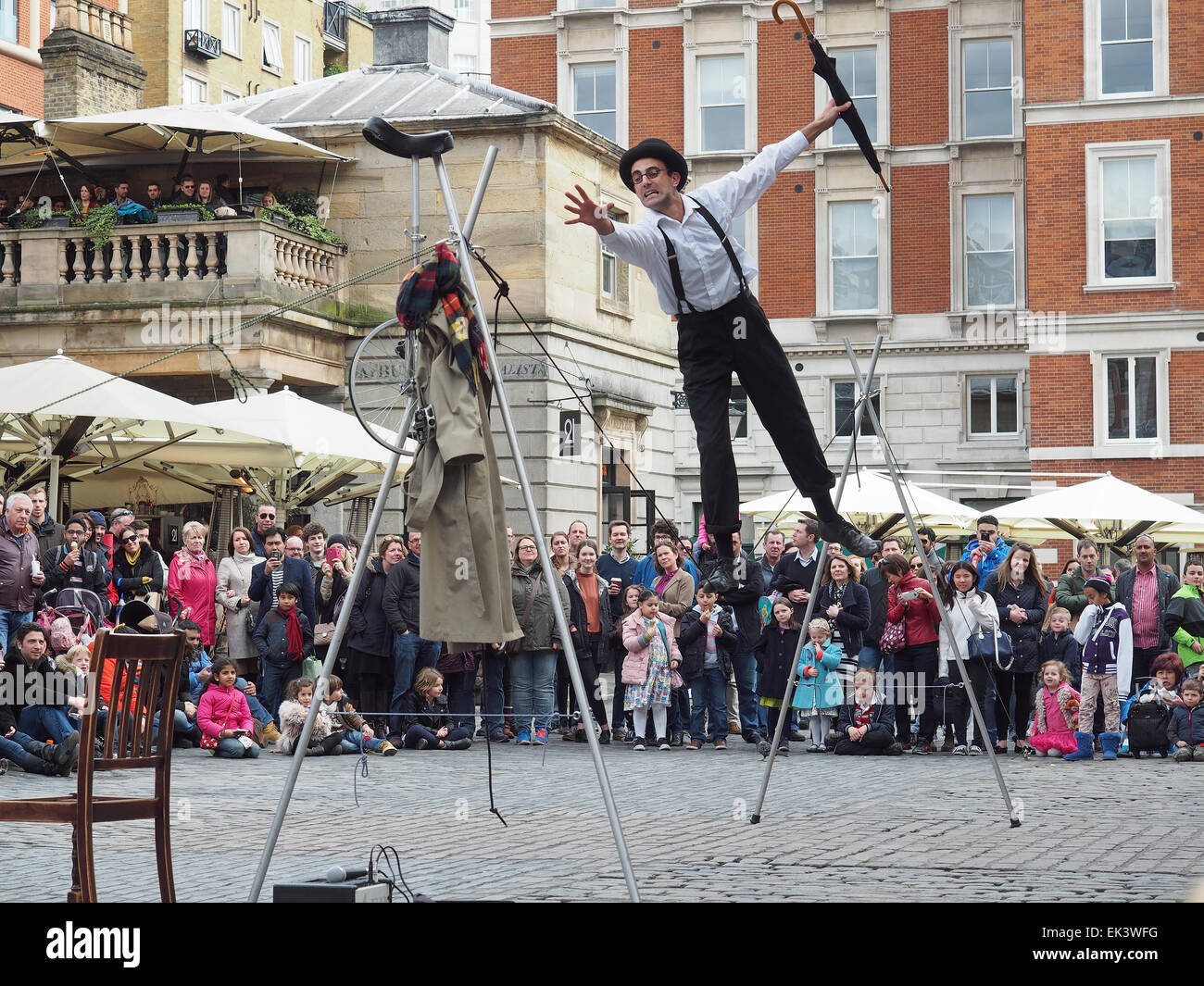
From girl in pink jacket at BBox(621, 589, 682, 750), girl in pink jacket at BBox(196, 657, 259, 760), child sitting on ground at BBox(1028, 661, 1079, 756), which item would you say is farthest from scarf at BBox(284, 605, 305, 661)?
child sitting on ground at BBox(1028, 661, 1079, 756)

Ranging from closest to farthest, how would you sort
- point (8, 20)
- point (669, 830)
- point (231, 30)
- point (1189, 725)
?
→ point (669, 830) < point (1189, 725) < point (8, 20) < point (231, 30)

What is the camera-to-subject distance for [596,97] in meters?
36.5

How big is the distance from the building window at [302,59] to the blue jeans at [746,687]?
3737 centimetres

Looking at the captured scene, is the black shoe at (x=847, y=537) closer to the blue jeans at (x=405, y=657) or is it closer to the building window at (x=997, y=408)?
the blue jeans at (x=405, y=657)

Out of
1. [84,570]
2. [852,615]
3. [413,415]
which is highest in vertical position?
[413,415]

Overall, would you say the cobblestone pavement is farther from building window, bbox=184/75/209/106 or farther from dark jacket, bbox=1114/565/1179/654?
building window, bbox=184/75/209/106

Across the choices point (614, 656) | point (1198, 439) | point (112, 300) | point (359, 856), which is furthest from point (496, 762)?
point (1198, 439)

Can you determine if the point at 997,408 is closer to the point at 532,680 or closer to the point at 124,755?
the point at 532,680

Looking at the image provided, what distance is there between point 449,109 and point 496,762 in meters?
11.7

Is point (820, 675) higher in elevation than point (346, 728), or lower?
higher

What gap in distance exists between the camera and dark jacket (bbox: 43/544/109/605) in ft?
40.3

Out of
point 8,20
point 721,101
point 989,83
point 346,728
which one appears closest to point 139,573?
point 346,728

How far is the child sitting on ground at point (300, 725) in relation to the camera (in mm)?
12797

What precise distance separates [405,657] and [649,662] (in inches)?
79.4
